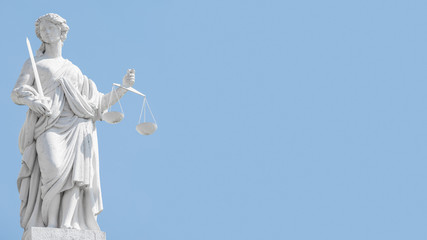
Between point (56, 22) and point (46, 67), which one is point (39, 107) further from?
point (56, 22)

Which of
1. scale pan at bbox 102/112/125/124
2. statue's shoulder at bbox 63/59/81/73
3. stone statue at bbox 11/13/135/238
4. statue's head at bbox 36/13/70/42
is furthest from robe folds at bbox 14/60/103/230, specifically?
statue's head at bbox 36/13/70/42

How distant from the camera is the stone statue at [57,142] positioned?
11938 mm

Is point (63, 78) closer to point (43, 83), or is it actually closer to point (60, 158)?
point (43, 83)

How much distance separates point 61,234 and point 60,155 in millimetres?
1175

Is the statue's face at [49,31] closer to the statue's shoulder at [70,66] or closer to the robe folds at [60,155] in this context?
the statue's shoulder at [70,66]

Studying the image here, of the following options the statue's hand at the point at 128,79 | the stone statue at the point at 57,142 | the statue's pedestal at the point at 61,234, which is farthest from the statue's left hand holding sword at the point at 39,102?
the statue's pedestal at the point at 61,234

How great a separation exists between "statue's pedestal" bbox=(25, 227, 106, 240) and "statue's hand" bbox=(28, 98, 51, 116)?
1.77 meters

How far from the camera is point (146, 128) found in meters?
12.7

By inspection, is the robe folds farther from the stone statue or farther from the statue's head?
the statue's head

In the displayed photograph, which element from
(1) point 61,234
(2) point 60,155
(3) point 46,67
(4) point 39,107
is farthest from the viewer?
(3) point 46,67

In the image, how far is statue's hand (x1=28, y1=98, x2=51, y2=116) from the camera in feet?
39.9

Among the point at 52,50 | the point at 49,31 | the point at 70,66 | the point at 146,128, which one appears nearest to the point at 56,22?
the point at 49,31

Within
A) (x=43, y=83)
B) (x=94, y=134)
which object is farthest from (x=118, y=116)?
(x=43, y=83)

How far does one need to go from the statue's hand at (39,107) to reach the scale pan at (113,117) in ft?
2.89
